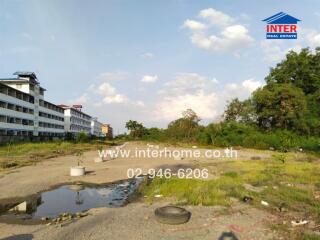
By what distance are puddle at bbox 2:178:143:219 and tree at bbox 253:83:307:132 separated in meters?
40.8

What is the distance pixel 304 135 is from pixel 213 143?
50.9ft

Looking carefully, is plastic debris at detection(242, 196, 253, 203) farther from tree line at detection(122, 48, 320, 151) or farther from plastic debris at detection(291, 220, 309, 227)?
tree line at detection(122, 48, 320, 151)

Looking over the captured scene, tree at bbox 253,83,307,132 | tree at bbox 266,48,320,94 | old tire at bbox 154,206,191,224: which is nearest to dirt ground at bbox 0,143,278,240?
old tire at bbox 154,206,191,224

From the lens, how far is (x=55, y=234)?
7352 millimetres

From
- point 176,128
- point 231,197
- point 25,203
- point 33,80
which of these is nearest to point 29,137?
point 33,80

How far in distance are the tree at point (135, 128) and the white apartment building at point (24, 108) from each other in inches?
1136

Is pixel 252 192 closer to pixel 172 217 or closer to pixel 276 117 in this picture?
pixel 172 217

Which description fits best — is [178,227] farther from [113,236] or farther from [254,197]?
[254,197]

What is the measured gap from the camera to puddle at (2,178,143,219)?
10.2m

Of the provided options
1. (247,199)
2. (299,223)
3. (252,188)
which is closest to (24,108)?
(252,188)

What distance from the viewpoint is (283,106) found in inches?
1955

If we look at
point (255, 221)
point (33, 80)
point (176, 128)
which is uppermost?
point (33, 80)

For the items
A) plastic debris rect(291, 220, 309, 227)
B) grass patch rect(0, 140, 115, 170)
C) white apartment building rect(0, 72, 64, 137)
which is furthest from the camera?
white apartment building rect(0, 72, 64, 137)

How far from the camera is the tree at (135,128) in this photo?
96094mm
